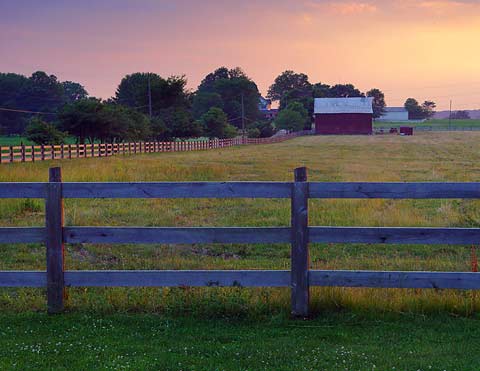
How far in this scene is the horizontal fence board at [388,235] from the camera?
20.9 feet

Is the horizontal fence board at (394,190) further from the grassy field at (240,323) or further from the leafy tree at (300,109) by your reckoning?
the leafy tree at (300,109)

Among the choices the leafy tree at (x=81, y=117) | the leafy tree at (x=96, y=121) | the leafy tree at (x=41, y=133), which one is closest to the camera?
the leafy tree at (x=41, y=133)

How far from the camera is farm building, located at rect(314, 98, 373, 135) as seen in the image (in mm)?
119312

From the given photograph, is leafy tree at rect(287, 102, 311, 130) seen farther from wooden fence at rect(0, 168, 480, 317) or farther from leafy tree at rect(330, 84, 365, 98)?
wooden fence at rect(0, 168, 480, 317)

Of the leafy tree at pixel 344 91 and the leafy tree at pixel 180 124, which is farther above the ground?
the leafy tree at pixel 344 91

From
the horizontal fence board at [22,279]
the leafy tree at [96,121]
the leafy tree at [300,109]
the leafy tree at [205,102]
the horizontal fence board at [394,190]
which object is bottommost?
the horizontal fence board at [22,279]

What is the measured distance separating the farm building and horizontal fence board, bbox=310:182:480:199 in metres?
115

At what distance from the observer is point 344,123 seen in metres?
121

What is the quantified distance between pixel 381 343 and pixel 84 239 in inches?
125

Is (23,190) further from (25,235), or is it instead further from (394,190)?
(394,190)

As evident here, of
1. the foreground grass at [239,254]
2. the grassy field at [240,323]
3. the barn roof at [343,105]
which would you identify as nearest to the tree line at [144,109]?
the barn roof at [343,105]

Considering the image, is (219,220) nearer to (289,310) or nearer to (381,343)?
(289,310)

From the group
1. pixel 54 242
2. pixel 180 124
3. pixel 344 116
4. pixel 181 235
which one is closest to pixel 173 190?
pixel 181 235

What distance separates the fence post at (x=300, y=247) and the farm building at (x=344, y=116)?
379 feet
